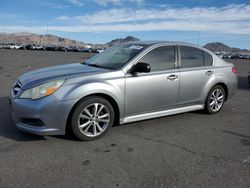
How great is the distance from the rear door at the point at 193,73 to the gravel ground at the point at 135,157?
0.59m

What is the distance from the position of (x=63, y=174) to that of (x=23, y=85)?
5.63ft

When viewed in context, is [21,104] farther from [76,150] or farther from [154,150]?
[154,150]

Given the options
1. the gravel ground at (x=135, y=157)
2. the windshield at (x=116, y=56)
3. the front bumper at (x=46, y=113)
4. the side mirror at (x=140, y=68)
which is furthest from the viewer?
the windshield at (x=116, y=56)

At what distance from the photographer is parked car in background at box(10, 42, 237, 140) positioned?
4.08 meters

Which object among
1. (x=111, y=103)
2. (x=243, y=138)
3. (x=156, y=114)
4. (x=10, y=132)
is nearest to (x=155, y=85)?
(x=156, y=114)

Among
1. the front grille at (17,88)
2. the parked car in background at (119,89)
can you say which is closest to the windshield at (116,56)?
the parked car in background at (119,89)

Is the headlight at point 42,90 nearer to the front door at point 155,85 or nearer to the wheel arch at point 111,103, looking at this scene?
the wheel arch at point 111,103

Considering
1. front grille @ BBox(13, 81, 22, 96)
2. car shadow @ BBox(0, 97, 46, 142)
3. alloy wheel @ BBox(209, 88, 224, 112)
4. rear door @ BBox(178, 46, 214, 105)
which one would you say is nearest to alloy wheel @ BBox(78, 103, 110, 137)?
car shadow @ BBox(0, 97, 46, 142)

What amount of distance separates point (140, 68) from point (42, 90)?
1637 millimetres

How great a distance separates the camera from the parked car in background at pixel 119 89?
4.08m

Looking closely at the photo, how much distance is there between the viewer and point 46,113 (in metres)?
3.99

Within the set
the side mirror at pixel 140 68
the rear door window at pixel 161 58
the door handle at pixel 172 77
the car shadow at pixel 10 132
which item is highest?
the rear door window at pixel 161 58

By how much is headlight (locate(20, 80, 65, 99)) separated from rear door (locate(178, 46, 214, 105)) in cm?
240

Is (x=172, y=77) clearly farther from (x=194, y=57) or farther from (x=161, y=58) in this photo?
(x=194, y=57)
